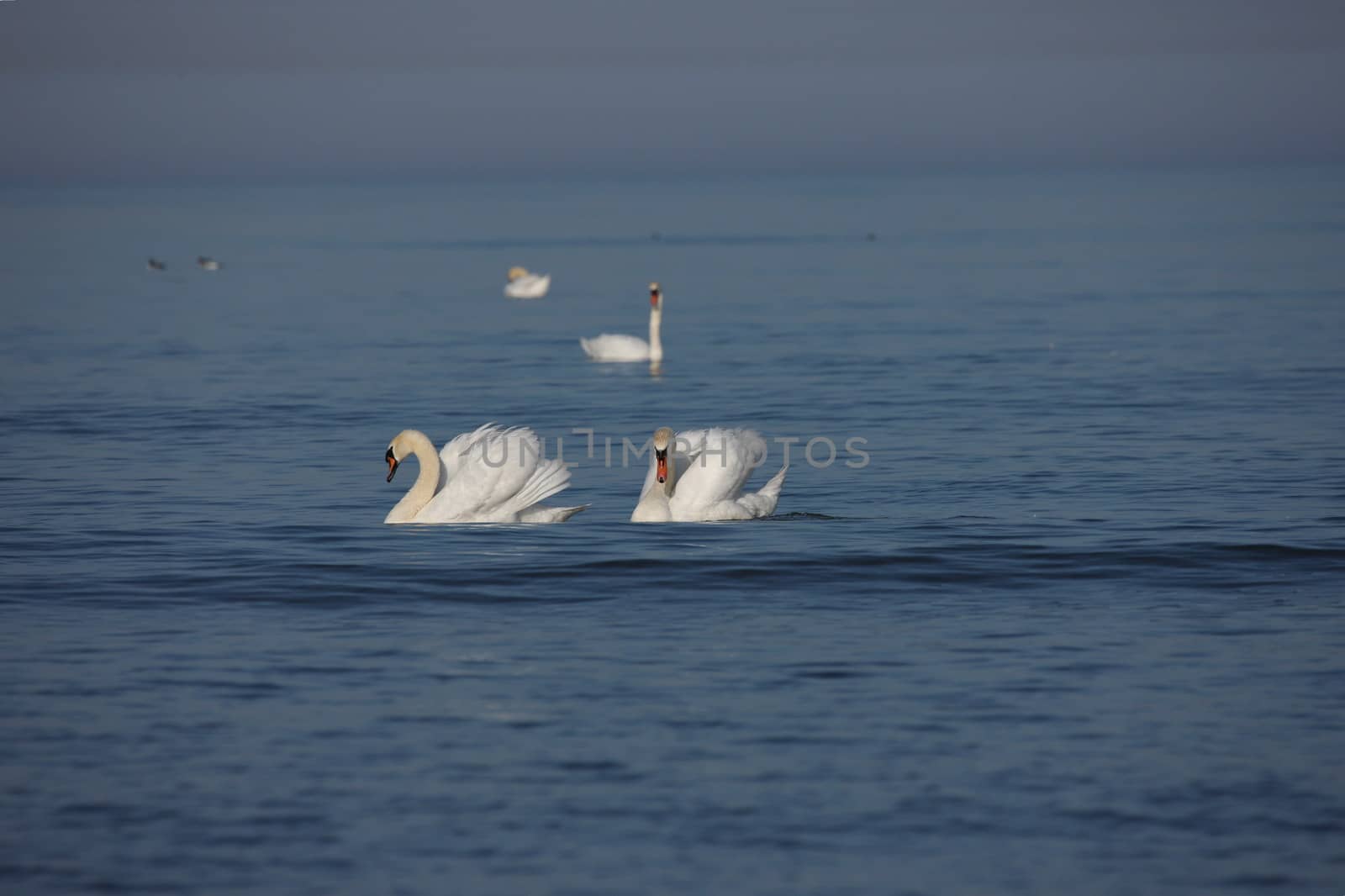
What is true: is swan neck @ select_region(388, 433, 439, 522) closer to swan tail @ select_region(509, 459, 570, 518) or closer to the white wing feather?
the white wing feather

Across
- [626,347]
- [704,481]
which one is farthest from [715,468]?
[626,347]

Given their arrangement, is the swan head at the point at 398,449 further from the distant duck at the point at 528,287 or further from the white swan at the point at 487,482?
the distant duck at the point at 528,287

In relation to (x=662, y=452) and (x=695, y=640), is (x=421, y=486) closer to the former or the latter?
(x=662, y=452)

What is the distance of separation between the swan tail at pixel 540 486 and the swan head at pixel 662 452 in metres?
0.83

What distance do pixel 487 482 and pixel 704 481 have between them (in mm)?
1911

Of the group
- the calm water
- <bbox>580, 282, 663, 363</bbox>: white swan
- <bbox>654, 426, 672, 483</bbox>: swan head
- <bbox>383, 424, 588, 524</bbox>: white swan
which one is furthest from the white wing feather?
<bbox>580, 282, 663, 363</bbox>: white swan

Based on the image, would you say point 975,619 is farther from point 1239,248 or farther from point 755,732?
point 1239,248

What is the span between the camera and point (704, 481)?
16.2 m

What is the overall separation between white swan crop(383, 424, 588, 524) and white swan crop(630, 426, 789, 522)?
2.83 feet

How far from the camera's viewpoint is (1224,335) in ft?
112

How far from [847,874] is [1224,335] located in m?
28.6

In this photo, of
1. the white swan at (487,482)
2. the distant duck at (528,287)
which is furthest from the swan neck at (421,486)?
the distant duck at (528,287)

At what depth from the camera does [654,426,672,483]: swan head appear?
1609 cm

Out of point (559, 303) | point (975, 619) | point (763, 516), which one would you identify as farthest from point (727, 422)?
point (559, 303)
